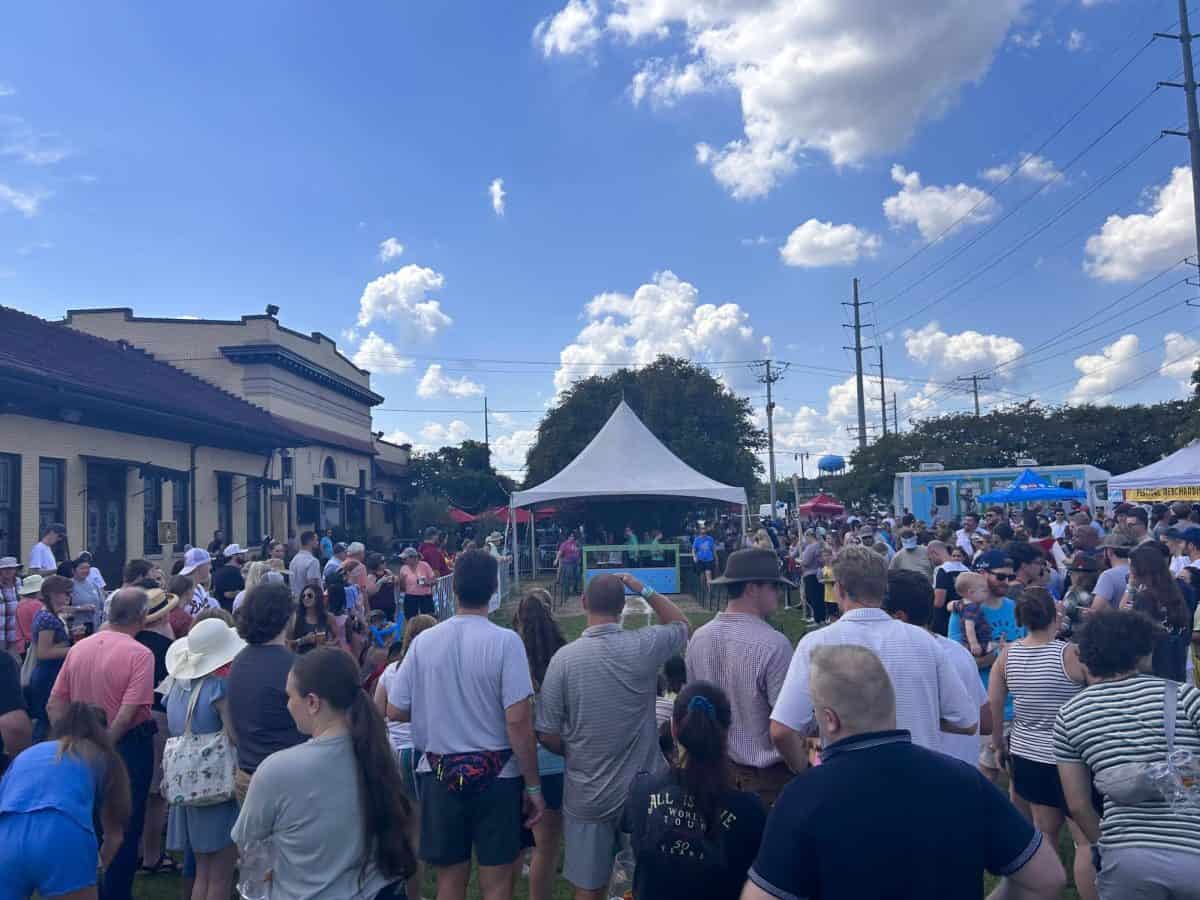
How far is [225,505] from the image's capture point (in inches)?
832

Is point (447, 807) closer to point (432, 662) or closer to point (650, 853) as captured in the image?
point (432, 662)

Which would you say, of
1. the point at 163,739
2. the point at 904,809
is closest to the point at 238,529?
the point at 163,739

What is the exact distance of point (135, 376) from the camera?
1930 cm

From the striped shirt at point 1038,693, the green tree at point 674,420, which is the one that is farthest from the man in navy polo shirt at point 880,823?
the green tree at point 674,420

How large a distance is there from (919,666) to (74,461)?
15574 millimetres

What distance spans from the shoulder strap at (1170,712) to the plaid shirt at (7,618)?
25.3 ft

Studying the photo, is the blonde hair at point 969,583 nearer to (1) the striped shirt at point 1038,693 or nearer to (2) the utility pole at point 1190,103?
(1) the striped shirt at point 1038,693

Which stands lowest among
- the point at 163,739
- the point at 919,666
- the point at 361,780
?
the point at 163,739

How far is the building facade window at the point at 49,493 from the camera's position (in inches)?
556

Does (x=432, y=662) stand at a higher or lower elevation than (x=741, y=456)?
lower

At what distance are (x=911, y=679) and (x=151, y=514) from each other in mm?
18022

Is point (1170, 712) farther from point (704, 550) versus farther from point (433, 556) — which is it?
point (704, 550)

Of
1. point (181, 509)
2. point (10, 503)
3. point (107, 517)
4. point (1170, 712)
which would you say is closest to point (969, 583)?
point (1170, 712)

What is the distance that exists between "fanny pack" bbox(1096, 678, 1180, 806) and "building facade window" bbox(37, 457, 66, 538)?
1559 centimetres
